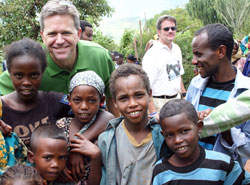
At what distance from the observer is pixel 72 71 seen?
279cm

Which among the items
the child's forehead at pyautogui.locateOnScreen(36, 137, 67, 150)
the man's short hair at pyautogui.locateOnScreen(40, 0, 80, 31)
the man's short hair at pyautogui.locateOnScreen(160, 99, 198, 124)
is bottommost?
the child's forehead at pyautogui.locateOnScreen(36, 137, 67, 150)

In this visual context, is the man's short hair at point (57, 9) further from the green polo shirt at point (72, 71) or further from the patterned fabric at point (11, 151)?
the patterned fabric at point (11, 151)

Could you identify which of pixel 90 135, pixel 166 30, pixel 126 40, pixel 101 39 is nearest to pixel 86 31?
pixel 166 30

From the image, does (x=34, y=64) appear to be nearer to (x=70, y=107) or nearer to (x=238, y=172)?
→ (x=70, y=107)

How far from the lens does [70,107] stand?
2471 millimetres

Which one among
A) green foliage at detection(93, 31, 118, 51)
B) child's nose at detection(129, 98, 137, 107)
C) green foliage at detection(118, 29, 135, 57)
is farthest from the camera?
green foliage at detection(118, 29, 135, 57)

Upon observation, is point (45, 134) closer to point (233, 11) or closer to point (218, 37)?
point (218, 37)

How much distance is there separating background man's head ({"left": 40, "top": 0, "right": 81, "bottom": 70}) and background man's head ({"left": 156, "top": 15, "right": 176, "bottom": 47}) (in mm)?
3107

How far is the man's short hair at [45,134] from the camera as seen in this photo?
2053 mm

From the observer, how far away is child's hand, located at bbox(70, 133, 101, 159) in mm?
2051

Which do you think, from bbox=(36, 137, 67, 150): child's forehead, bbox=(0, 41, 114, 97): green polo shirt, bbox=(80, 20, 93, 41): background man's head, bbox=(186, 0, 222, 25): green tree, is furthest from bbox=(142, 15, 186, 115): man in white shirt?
bbox=(186, 0, 222, 25): green tree

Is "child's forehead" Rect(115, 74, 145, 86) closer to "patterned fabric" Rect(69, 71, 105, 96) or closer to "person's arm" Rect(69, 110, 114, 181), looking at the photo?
"patterned fabric" Rect(69, 71, 105, 96)

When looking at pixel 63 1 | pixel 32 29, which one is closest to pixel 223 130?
pixel 63 1

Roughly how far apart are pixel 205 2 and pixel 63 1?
31.6 m
